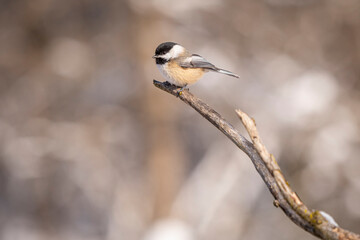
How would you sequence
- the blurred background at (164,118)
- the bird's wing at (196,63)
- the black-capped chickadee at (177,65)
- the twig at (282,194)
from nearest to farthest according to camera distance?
the twig at (282,194) → the black-capped chickadee at (177,65) → the bird's wing at (196,63) → the blurred background at (164,118)

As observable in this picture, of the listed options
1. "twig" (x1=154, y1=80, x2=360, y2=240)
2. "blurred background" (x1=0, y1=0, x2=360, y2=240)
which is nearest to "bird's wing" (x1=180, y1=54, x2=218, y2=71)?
"twig" (x1=154, y1=80, x2=360, y2=240)

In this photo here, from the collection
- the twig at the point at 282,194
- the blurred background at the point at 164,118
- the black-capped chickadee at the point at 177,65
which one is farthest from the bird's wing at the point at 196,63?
the blurred background at the point at 164,118

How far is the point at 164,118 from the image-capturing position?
6941 millimetres

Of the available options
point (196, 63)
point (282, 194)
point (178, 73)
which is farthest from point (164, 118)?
point (282, 194)

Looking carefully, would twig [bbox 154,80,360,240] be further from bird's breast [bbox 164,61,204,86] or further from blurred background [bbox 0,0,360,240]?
blurred background [bbox 0,0,360,240]

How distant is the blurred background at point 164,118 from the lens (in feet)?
22.4

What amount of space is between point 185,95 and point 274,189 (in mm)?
885

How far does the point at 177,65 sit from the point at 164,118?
4340mm

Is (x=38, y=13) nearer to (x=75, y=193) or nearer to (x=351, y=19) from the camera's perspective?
(x=75, y=193)

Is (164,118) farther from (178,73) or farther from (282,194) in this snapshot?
(282,194)

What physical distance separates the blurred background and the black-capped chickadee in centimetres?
414

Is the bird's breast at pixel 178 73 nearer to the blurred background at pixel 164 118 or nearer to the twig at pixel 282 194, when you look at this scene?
the twig at pixel 282 194

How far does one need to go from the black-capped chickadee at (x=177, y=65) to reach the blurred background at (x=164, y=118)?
4.14 meters

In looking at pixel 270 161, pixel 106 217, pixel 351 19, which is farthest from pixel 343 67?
pixel 270 161
